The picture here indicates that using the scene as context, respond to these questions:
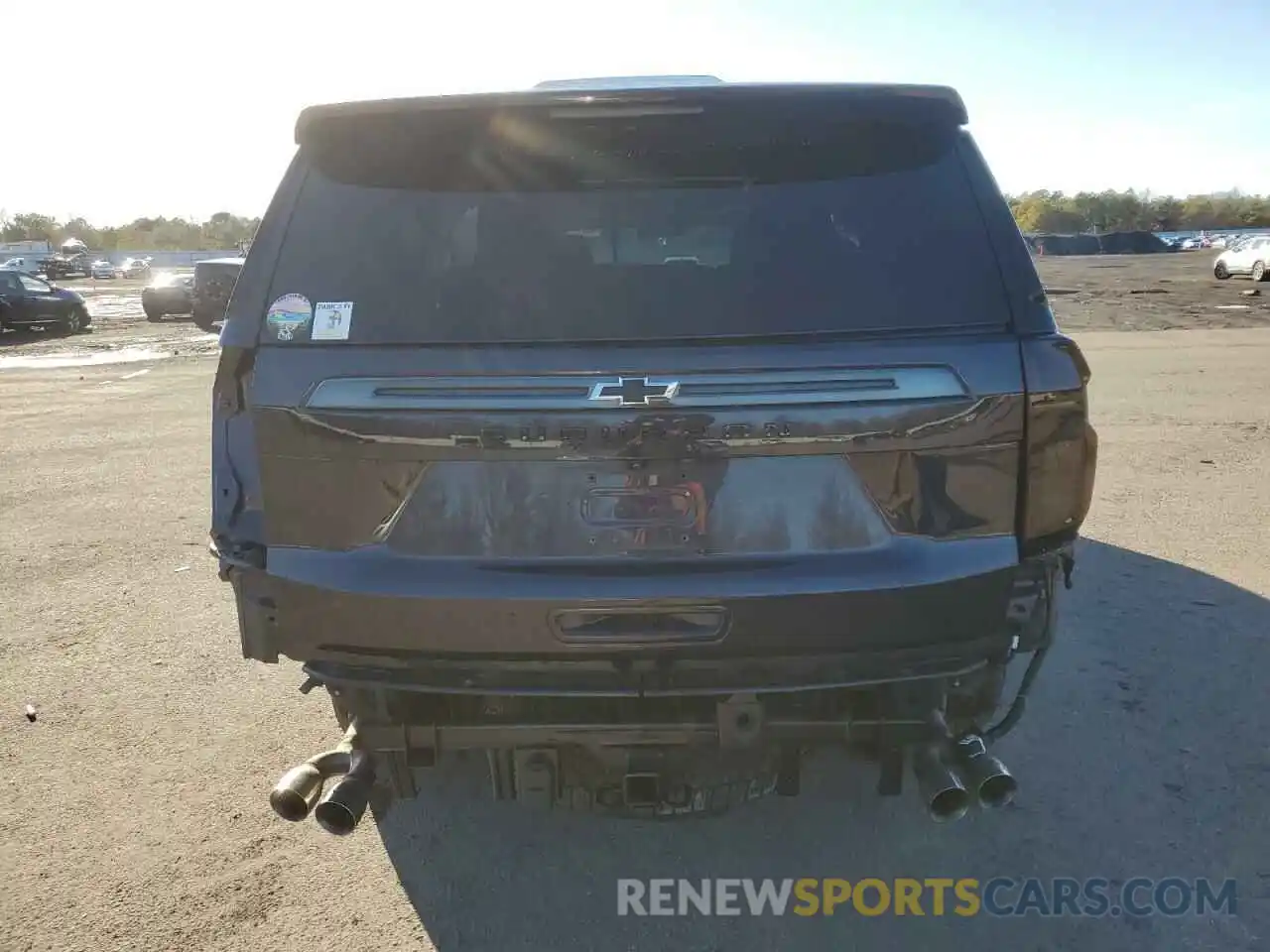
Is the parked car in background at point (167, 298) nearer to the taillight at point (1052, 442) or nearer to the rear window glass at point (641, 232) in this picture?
the rear window glass at point (641, 232)

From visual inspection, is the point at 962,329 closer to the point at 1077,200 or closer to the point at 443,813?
the point at 443,813

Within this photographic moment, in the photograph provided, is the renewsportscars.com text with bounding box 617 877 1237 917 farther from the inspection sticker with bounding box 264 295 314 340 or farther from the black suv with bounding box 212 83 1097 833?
the inspection sticker with bounding box 264 295 314 340

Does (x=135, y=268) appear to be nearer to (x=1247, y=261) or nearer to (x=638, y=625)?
(x=1247, y=261)

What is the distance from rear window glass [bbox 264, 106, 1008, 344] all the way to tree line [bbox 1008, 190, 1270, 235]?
10372 centimetres

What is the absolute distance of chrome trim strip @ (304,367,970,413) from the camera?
7.41 ft

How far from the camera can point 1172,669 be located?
13.8 feet

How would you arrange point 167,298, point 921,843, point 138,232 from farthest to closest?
point 138,232 → point 167,298 → point 921,843

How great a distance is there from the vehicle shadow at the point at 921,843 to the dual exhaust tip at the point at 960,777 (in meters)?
0.48

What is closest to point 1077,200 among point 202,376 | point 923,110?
point 202,376

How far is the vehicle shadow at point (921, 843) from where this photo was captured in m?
2.70

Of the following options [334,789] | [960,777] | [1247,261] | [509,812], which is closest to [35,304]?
[509,812]

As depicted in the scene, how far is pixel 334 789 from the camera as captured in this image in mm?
2477

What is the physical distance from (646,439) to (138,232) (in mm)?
151590

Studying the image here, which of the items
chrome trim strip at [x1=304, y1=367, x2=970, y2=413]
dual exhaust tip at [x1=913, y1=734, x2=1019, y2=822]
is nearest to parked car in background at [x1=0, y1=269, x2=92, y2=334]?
chrome trim strip at [x1=304, y1=367, x2=970, y2=413]
